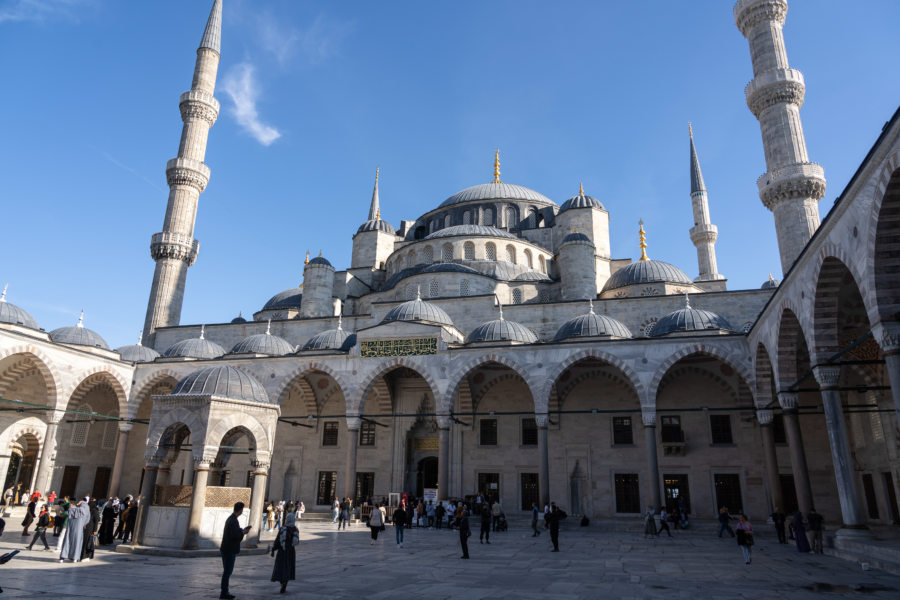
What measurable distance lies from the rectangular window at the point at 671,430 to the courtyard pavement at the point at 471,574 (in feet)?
20.9

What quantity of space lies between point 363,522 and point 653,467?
24.5 ft

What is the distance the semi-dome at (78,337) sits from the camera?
61.0 feet

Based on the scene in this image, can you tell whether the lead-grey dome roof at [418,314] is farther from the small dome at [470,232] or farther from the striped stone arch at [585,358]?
the small dome at [470,232]

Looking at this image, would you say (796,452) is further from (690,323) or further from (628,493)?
(628,493)

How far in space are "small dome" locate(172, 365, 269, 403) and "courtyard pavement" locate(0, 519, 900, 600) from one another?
2275 mm

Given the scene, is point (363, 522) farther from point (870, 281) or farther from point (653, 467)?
point (870, 281)

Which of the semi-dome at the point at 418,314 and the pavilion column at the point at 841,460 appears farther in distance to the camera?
the semi-dome at the point at 418,314

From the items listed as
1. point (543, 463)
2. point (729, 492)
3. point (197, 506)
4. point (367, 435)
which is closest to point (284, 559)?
point (197, 506)

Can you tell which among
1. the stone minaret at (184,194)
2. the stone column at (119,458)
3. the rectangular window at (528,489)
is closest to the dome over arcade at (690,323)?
the rectangular window at (528,489)

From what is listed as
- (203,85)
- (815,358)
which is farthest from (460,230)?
(815,358)

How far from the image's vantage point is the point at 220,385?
30.0 feet

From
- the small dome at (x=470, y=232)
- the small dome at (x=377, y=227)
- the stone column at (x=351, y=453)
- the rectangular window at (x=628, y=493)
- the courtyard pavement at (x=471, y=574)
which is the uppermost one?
the small dome at (x=377, y=227)

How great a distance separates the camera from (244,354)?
725 inches

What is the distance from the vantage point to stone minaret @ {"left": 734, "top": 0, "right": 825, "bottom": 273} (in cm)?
1627
